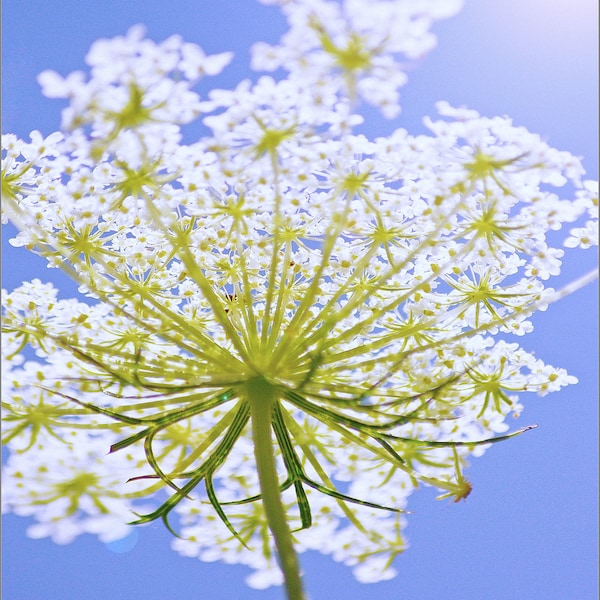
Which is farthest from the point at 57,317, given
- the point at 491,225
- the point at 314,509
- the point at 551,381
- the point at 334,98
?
the point at 551,381

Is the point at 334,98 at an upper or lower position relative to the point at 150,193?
lower

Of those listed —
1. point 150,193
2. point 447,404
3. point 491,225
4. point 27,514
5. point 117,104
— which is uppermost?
point 150,193

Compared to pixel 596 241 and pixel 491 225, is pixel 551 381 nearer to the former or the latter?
pixel 596 241

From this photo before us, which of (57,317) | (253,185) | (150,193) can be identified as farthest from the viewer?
(57,317)

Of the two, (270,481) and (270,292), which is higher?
(270,292)
